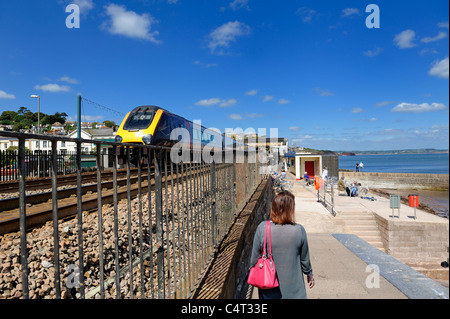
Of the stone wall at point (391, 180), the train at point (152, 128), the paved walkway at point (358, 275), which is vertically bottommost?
the stone wall at point (391, 180)

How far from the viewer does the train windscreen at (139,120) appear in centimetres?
1217

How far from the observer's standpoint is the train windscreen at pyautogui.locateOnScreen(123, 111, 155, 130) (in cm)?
1217

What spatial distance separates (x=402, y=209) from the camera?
17.0 metres

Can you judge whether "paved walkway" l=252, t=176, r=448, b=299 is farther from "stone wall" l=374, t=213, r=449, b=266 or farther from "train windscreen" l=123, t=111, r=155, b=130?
"train windscreen" l=123, t=111, r=155, b=130

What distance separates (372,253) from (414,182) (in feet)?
168

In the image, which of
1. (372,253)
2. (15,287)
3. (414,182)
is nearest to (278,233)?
(15,287)

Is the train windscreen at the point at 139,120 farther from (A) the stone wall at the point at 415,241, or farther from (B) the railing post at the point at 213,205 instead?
(A) the stone wall at the point at 415,241

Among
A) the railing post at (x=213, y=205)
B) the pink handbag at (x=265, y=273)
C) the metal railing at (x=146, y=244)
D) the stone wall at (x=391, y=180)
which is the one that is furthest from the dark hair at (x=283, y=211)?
the stone wall at (x=391, y=180)

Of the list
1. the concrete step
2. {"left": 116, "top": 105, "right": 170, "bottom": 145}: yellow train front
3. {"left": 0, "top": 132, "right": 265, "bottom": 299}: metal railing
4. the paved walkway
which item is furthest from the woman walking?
the concrete step

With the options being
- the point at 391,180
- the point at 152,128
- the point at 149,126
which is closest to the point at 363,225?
the point at 152,128

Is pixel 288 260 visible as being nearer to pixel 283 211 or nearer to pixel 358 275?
pixel 283 211

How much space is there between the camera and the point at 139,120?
489 inches
